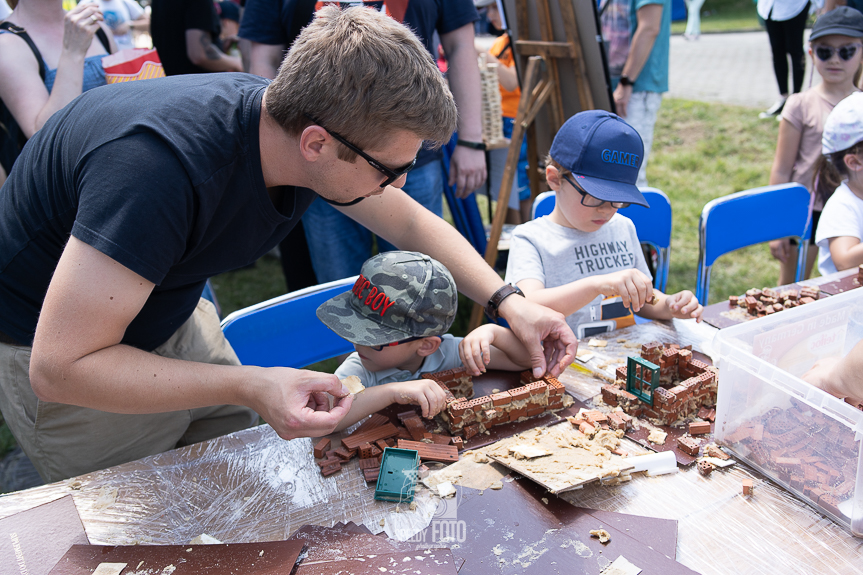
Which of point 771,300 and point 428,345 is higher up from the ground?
point 428,345

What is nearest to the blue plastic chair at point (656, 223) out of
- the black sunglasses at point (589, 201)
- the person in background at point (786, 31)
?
the black sunglasses at point (589, 201)

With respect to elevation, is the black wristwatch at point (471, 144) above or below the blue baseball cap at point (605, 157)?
below

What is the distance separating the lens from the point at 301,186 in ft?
5.63

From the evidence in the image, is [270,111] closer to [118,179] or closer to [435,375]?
[118,179]

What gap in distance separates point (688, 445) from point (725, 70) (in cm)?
1344

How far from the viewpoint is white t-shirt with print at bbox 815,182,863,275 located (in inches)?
124

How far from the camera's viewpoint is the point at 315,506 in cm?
164

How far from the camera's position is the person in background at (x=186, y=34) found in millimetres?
4438

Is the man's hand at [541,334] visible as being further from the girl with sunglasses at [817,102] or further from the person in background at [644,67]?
the person in background at [644,67]

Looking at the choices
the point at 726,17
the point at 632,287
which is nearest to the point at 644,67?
the point at 632,287

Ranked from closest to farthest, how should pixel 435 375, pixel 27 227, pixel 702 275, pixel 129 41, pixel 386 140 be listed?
pixel 386 140
pixel 27 227
pixel 435 375
pixel 702 275
pixel 129 41

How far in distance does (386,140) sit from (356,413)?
0.87 metres

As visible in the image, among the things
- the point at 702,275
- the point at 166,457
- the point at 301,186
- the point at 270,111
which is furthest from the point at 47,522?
the point at 702,275

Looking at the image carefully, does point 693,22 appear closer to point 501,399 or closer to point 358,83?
point 501,399
